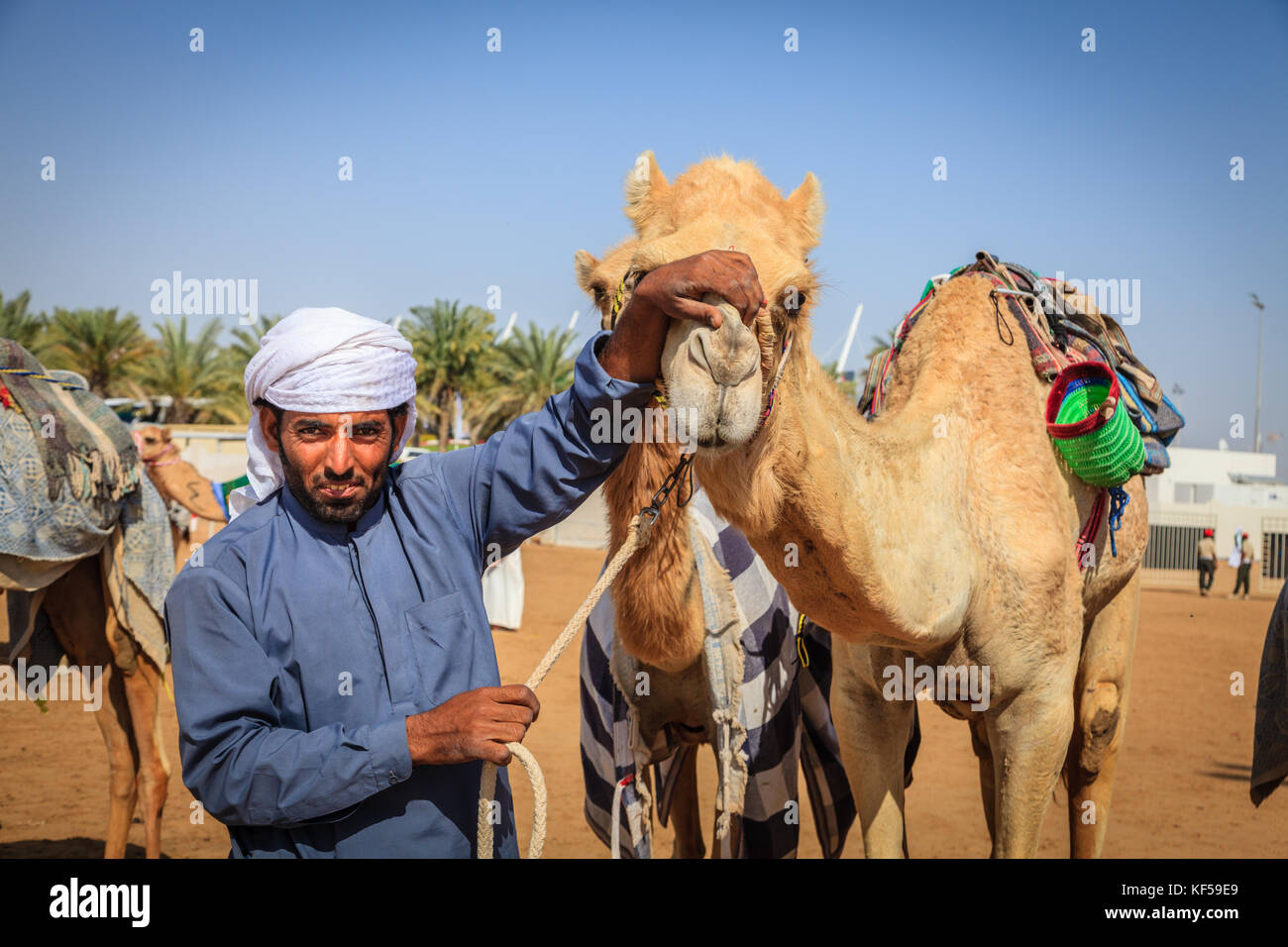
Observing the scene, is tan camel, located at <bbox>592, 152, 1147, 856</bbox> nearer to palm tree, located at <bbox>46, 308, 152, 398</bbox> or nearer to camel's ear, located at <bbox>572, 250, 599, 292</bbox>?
camel's ear, located at <bbox>572, 250, 599, 292</bbox>

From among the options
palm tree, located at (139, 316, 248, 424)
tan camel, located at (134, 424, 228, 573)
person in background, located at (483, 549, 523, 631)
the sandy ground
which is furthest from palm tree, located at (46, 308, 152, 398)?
tan camel, located at (134, 424, 228, 573)

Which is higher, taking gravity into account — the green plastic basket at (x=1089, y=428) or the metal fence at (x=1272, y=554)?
the green plastic basket at (x=1089, y=428)

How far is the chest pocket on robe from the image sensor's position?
207cm

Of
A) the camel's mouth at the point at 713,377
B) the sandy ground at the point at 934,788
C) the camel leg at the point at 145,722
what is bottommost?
the sandy ground at the point at 934,788

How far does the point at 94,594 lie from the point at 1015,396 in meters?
5.18

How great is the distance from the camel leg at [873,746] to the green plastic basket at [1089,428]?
3.35ft

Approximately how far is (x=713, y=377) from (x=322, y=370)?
2.60ft

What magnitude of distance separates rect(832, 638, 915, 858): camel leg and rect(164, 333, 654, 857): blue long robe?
5.56 feet

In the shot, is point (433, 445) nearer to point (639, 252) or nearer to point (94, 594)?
point (94, 594)

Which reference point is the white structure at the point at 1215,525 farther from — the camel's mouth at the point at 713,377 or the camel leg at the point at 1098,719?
the camel's mouth at the point at 713,377

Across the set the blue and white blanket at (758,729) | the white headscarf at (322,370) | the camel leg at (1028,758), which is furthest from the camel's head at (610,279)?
the camel leg at (1028,758)

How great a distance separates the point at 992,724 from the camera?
11.4ft

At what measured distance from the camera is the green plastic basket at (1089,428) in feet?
11.8
